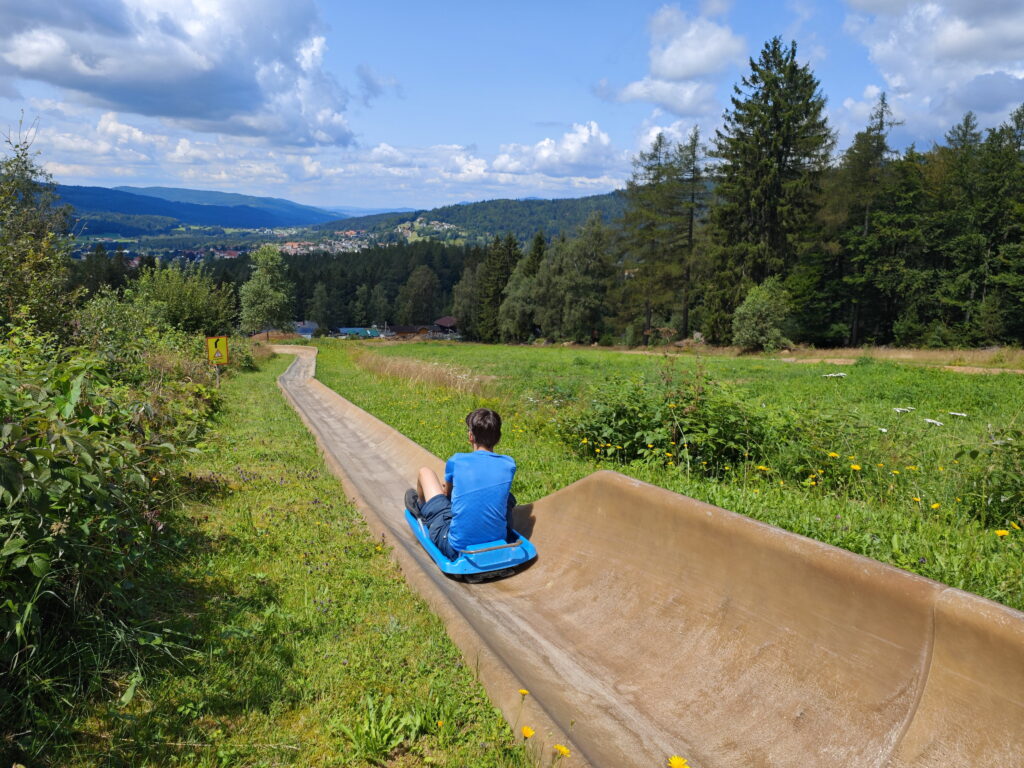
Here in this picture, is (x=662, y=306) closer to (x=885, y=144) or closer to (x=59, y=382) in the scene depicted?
(x=885, y=144)

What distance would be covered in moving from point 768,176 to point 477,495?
1704 inches

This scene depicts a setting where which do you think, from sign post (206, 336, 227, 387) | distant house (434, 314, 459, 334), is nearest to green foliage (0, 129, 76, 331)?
sign post (206, 336, 227, 387)

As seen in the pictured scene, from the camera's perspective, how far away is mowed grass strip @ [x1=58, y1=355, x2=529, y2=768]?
9.90 ft

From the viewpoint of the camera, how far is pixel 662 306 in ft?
190

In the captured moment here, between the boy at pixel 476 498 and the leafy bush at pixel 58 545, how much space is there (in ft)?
7.54

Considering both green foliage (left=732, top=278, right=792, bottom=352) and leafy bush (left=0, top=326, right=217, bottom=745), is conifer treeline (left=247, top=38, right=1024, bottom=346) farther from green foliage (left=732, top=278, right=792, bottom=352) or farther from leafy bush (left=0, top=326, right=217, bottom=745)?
leafy bush (left=0, top=326, right=217, bottom=745)

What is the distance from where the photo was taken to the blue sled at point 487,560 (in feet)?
18.3

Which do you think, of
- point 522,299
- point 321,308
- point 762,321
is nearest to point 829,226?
point 762,321

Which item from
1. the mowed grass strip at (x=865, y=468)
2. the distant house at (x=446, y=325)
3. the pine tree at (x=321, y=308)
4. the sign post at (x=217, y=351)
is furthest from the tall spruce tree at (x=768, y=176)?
the pine tree at (x=321, y=308)

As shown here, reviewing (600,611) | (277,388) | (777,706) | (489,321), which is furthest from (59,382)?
(489,321)

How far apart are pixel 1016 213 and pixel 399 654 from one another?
158ft

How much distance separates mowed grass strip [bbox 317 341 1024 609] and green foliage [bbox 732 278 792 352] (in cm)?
2014

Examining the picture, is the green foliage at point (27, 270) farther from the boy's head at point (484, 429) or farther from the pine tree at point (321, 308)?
the pine tree at point (321, 308)

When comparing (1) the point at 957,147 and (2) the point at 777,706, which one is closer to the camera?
(2) the point at 777,706
